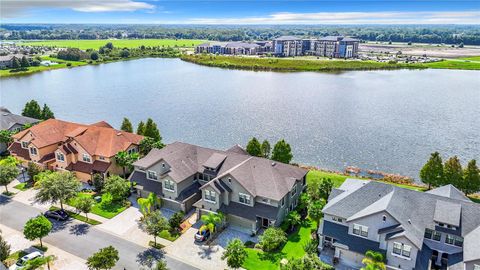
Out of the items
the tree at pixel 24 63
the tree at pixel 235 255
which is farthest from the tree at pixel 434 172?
the tree at pixel 24 63

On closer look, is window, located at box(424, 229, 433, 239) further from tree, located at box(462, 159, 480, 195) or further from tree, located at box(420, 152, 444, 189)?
tree, located at box(462, 159, 480, 195)

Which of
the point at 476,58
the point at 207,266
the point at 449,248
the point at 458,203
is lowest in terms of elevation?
the point at 207,266

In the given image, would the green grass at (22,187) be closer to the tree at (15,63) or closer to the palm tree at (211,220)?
the palm tree at (211,220)

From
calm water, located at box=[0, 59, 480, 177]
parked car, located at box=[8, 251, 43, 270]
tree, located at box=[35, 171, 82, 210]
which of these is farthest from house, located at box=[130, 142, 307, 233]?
calm water, located at box=[0, 59, 480, 177]

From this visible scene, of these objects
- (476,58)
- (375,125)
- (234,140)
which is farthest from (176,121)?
(476,58)

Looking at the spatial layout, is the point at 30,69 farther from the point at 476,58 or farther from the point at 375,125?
the point at 476,58

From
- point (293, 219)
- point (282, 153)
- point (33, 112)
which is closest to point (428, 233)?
point (293, 219)

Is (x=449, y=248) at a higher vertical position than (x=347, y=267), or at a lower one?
higher
